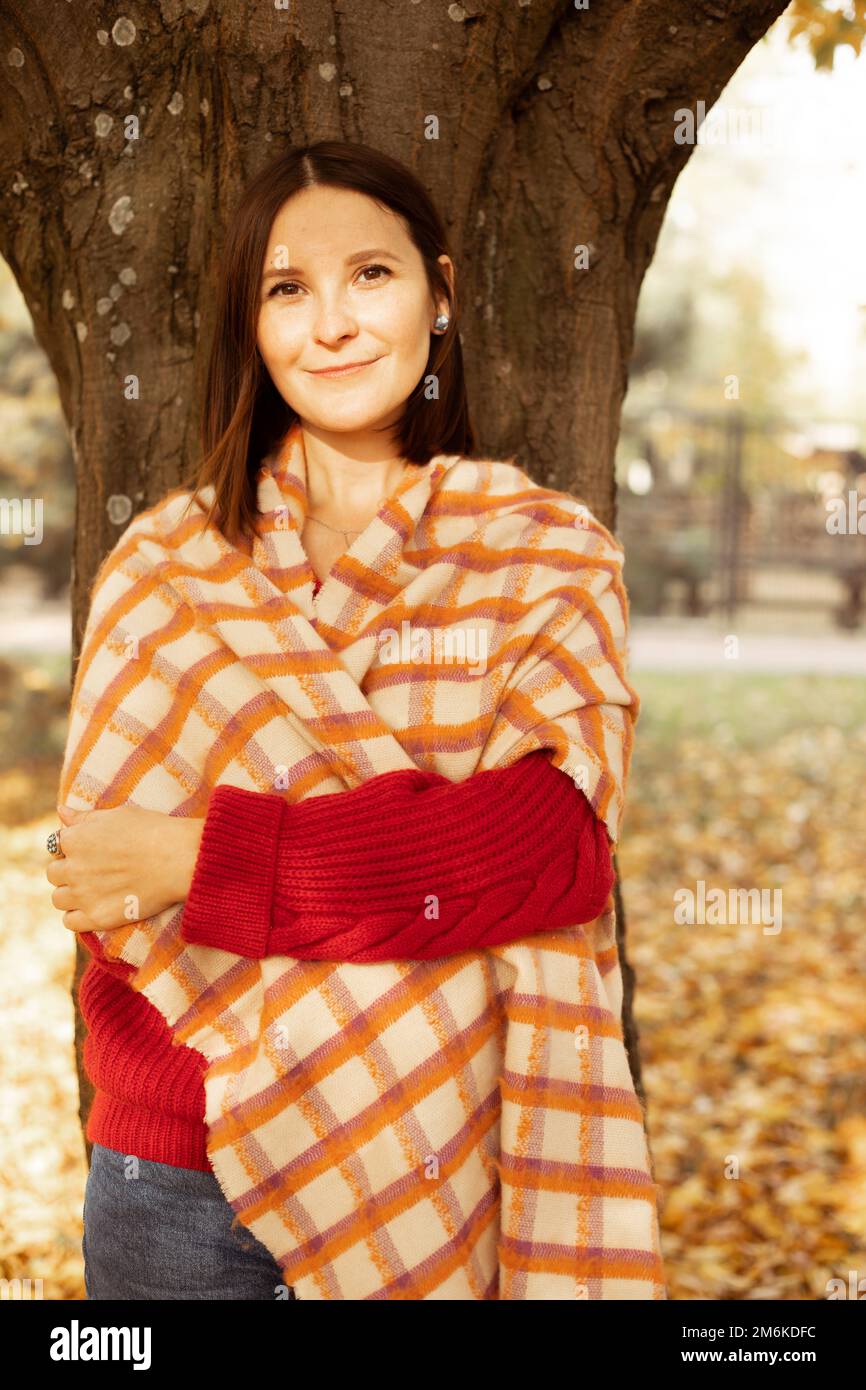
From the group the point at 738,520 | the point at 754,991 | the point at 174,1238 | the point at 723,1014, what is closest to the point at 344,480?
the point at 174,1238

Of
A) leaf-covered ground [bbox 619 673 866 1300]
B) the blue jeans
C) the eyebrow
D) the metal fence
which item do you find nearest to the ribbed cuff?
the blue jeans

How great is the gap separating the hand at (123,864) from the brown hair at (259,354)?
1.66 feet

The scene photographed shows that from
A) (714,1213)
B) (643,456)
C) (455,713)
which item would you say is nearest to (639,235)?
(455,713)

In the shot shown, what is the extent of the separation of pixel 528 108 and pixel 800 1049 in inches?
151

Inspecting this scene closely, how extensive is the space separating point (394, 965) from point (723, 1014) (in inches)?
157

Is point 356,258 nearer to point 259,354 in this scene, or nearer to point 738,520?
point 259,354

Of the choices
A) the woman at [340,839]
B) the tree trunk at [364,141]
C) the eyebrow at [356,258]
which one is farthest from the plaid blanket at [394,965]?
the tree trunk at [364,141]

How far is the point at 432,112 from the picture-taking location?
2.61 m

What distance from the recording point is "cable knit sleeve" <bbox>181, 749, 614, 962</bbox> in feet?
6.22

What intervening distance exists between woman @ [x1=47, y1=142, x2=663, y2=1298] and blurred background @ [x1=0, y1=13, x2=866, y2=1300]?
123 cm

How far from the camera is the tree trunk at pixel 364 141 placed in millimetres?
2566

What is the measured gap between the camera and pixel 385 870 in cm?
189

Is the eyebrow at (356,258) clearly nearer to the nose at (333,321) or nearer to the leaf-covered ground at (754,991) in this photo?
the nose at (333,321)

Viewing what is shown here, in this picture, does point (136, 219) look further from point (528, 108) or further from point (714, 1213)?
point (714, 1213)
